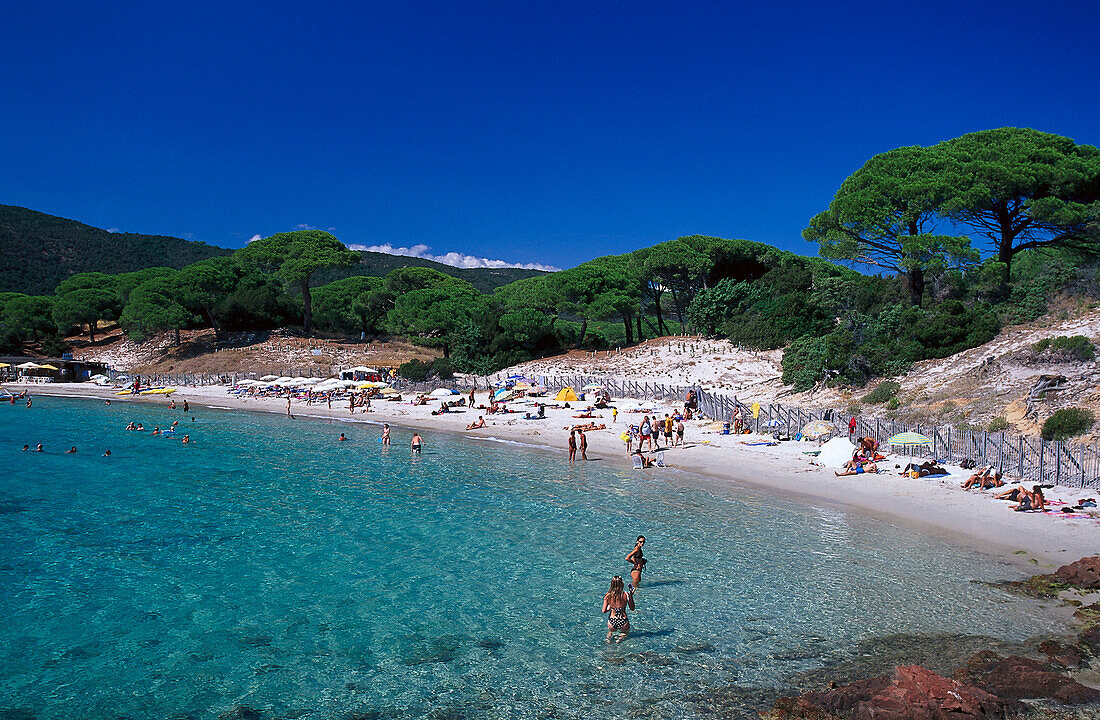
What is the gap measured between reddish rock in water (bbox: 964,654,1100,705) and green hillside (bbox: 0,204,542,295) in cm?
9533

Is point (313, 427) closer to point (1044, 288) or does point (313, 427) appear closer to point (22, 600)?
point (22, 600)

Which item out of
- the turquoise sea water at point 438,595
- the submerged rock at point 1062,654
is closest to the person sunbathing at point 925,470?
the turquoise sea water at point 438,595

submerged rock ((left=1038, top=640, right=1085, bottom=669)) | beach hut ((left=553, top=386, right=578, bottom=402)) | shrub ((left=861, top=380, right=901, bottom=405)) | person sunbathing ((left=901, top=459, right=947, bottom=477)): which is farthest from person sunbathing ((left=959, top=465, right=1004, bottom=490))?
beach hut ((left=553, top=386, right=578, bottom=402))

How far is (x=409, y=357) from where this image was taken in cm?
6200

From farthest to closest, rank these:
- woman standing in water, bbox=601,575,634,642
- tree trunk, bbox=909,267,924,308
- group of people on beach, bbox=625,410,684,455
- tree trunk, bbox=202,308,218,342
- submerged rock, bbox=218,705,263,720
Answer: tree trunk, bbox=202,308,218,342
tree trunk, bbox=909,267,924,308
group of people on beach, bbox=625,410,684,455
woman standing in water, bbox=601,575,634,642
submerged rock, bbox=218,705,263,720

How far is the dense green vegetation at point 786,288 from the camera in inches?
1312

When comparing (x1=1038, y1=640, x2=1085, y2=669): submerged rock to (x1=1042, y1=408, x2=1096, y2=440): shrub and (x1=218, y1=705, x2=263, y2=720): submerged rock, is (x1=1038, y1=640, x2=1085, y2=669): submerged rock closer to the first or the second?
(x1=218, y1=705, x2=263, y2=720): submerged rock

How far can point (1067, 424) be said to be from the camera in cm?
2041

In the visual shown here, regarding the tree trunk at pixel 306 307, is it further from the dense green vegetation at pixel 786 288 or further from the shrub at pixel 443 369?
the shrub at pixel 443 369

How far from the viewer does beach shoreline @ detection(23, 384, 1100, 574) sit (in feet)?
46.6

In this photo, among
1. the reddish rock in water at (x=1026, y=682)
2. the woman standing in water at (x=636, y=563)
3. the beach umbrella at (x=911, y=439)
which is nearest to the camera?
the reddish rock in water at (x=1026, y=682)

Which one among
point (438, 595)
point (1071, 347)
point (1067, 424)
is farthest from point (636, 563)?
point (1071, 347)

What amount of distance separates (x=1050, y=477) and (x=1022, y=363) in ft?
33.7

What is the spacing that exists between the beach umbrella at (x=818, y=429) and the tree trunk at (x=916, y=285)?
651 inches
